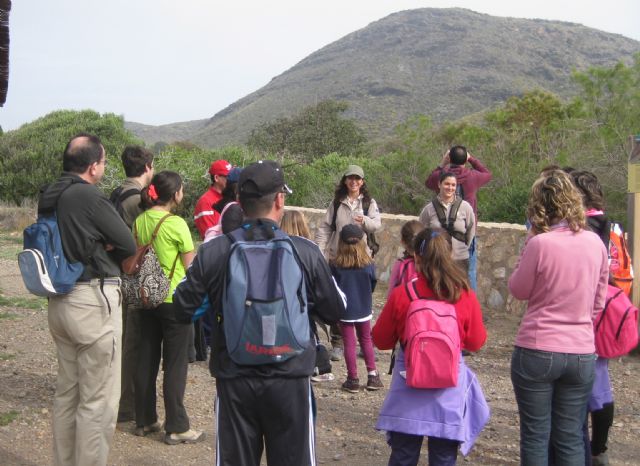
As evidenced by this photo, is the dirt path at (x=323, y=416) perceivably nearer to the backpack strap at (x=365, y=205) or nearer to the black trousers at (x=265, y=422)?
the backpack strap at (x=365, y=205)

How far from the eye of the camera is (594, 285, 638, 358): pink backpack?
396 cm

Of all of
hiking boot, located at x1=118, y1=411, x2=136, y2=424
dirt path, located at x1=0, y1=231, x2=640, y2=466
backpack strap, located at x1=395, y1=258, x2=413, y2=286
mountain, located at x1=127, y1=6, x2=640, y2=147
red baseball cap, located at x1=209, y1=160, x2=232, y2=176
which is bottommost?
dirt path, located at x1=0, y1=231, x2=640, y2=466

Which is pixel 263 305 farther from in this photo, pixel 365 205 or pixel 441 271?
pixel 365 205

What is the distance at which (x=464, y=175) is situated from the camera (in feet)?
23.4

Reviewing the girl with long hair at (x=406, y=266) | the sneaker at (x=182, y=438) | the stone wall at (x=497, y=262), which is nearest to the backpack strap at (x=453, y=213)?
the stone wall at (x=497, y=262)

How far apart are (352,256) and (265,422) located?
3096 mm

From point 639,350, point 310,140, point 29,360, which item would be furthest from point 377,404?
point 310,140

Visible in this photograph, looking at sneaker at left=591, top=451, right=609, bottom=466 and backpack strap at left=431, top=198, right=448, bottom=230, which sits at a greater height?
backpack strap at left=431, top=198, right=448, bottom=230

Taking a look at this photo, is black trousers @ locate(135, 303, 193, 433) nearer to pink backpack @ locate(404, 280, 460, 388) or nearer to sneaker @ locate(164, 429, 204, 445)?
sneaker @ locate(164, 429, 204, 445)

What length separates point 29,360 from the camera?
22.0 feet

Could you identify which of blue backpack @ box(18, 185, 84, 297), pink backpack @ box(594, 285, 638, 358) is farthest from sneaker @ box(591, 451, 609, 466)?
blue backpack @ box(18, 185, 84, 297)

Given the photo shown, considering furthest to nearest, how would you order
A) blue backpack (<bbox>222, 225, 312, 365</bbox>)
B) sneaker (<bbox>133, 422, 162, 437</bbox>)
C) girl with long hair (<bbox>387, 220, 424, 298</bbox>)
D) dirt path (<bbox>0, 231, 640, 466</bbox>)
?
sneaker (<bbox>133, 422, 162, 437</bbox>)
dirt path (<bbox>0, 231, 640, 466</bbox>)
girl with long hair (<bbox>387, 220, 424, 298</bbox>)
blue backpack (<bbox>222, 225, 312, 365</bbox>)

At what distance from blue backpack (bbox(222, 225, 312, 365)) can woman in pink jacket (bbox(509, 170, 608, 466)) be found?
1.20 metres

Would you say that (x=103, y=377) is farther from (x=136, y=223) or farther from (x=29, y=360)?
(x=29, y=360)
